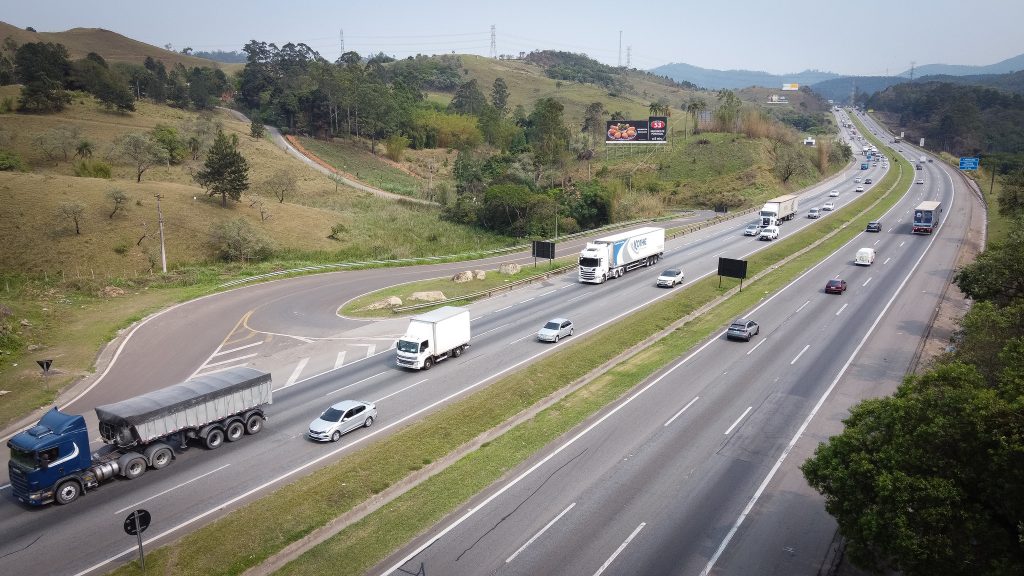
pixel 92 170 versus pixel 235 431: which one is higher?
pixel 92 170

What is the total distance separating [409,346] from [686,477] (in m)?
18.2

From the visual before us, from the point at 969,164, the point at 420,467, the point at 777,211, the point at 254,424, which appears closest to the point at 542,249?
the point at 777,211

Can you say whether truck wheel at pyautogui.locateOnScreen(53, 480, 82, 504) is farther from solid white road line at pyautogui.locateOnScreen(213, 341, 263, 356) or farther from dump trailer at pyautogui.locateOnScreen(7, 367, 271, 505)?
solid white road line at pyautogui.locateOnScreen(213, 341, 263, 356)

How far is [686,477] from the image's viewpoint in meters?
23.9

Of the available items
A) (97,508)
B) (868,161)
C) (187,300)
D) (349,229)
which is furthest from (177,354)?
(868,161)

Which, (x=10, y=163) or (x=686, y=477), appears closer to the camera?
(x=686, y=477)

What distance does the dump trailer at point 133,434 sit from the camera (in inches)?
867

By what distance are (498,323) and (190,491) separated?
1026 inches

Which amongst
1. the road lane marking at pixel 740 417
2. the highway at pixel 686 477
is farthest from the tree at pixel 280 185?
the road lane marking at pixel 740 417

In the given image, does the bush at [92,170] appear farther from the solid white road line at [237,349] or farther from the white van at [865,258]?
the white van at [865,258]

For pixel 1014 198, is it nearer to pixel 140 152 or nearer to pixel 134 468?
pixel 134 468

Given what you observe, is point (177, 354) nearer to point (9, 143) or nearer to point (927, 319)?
point (927, 319)

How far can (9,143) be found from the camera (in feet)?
284

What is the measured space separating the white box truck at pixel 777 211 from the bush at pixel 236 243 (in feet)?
194
